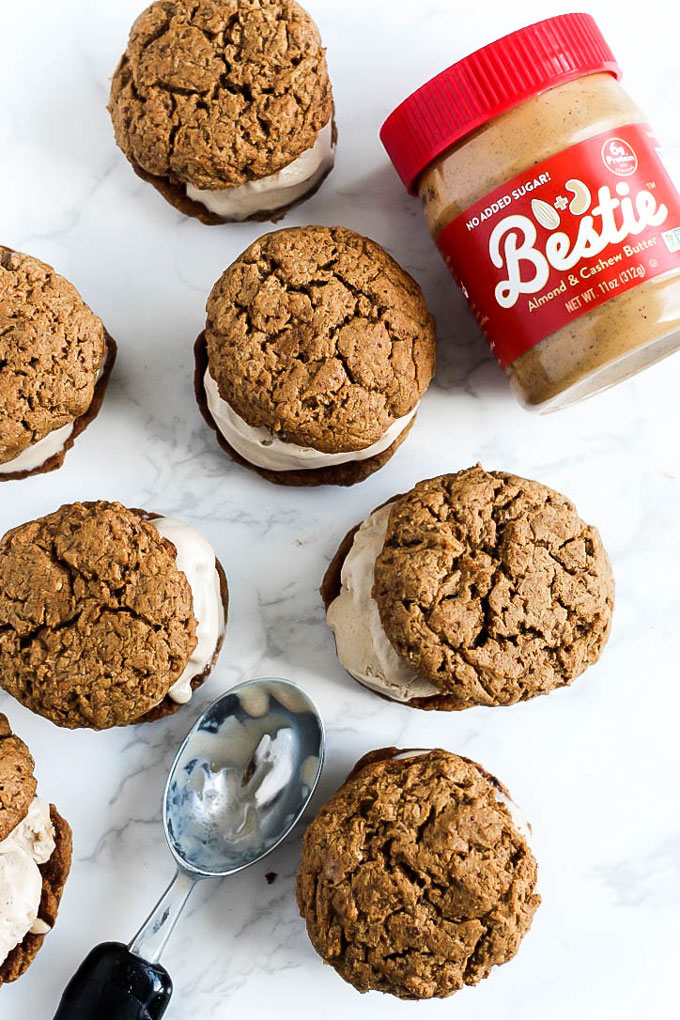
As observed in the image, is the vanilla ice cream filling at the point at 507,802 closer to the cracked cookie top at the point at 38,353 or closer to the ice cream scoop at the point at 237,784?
the ice cream scoop at the point at 237,784

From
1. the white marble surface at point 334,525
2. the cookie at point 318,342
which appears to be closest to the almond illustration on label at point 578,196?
the cookie at point 318,342

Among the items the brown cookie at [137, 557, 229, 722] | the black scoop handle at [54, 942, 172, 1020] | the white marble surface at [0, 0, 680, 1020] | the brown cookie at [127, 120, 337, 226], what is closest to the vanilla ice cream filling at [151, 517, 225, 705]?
the brown cookie at [137, 557, 229, 722]

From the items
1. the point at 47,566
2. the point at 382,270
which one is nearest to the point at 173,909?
the point at 47,566

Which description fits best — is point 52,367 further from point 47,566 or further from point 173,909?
point 173,909

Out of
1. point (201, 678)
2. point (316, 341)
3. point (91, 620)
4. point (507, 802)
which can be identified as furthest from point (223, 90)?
point (507, 802)

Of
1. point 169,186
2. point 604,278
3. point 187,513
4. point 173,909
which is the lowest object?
point 173,909

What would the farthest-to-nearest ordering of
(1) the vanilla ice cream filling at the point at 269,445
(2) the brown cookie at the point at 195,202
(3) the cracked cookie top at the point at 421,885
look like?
(2) the brown cookie at the point at 195,202
(1) the vanilla ice cream filling at the point at 269,445
(3) the cracked cookie top at the point at 421,885

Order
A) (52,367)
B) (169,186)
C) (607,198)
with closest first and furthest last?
(607,198)
(52,367)
(169,186)
